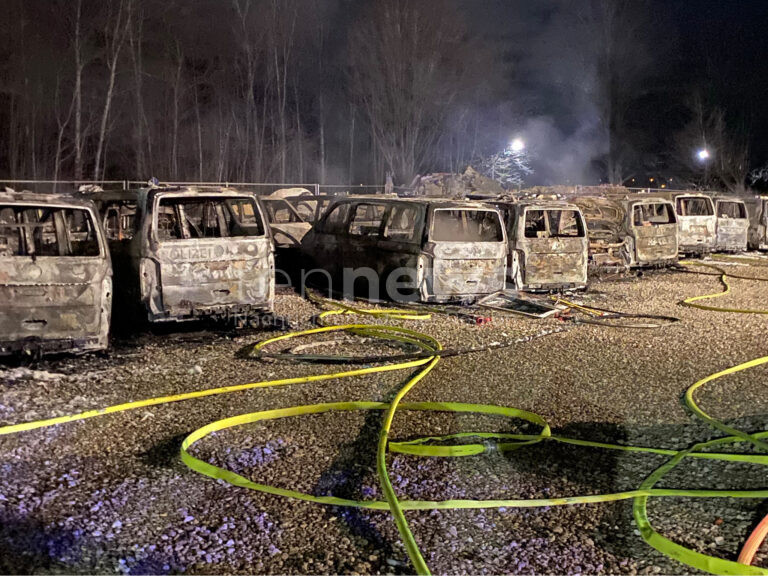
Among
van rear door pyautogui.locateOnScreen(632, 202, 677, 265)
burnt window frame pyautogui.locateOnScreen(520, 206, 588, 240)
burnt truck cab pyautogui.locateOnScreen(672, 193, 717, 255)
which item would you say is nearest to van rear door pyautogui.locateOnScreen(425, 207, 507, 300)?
burnt window frame pyautogui.locateOnScreen(520, 206, 588, 240)

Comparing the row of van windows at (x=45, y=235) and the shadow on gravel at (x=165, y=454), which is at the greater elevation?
the row of van windows at (x=45, y=235)

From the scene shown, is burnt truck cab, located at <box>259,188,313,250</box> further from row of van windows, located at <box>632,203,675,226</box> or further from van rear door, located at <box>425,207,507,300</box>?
row of van windows, located at <box>632,203,675,226</box>

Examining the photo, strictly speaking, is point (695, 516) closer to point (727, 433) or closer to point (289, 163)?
point (727, 433)

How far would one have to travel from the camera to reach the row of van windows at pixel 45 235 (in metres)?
6.59

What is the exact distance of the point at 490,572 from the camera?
10.6ft

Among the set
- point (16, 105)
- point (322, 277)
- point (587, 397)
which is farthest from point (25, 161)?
point (587, 397)

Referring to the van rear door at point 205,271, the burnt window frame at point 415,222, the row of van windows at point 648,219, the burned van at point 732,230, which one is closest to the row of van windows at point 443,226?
the burnt window frame at point 415,222

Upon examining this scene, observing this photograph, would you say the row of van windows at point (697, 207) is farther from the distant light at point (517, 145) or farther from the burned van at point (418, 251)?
the distant light at point (517, 145)

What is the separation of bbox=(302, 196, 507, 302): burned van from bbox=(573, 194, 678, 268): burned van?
3231 millimetres

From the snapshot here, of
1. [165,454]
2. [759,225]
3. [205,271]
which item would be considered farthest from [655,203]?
[165,454]

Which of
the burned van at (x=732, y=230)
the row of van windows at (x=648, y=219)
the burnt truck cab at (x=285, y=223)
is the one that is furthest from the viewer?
the burned van at (x=732, y=230)

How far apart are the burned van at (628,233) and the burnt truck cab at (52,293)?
29.5ft

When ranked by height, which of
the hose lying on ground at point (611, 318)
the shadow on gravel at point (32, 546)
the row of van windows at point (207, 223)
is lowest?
the shadow on gravel at point (32, 546)

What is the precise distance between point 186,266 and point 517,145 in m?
36.3
